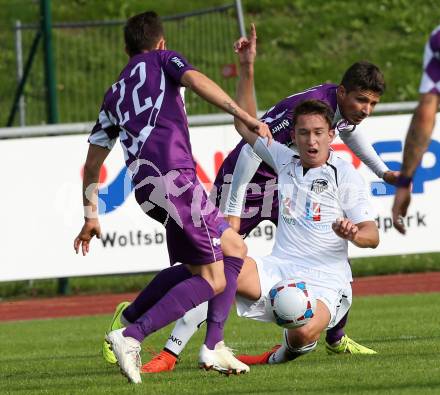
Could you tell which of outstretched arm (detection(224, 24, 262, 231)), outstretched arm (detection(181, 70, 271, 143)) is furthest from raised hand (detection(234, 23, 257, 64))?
outstretched arm (detection(181, 70, 271, 143))

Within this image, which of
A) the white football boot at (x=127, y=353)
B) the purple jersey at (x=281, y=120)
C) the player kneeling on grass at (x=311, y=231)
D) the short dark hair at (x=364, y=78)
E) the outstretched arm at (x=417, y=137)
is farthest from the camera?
the purple jersey at (x=281, y=120)

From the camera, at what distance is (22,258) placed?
14.0 m

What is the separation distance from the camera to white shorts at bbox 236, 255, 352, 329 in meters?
7.37

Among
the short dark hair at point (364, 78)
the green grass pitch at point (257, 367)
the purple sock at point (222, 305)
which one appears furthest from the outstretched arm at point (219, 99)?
the short dark hair at point (364, 78)

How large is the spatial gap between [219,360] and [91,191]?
1.37 m

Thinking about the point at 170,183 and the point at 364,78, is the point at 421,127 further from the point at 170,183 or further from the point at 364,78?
the point at 364,78

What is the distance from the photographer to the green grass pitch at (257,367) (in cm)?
616

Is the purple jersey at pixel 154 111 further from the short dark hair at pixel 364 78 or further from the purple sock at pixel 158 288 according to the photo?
the short dark hair at pixel 364 78

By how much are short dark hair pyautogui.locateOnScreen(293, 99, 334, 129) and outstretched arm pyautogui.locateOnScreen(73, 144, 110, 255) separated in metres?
1.19

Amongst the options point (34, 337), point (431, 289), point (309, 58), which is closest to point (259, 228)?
point (431, 289)

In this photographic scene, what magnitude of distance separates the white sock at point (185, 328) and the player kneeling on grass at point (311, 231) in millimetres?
64

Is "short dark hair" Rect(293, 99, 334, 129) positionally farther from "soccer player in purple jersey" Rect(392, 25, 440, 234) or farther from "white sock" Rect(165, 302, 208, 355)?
"soccer player in purple jersey" Rect(392, 25, 440, 234)

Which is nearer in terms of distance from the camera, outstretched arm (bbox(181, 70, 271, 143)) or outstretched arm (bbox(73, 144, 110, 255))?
outstretched arm (bbox(181, 70, 271, 143))

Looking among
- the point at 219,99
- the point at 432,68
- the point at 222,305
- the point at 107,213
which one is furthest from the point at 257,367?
the point at 107,213
